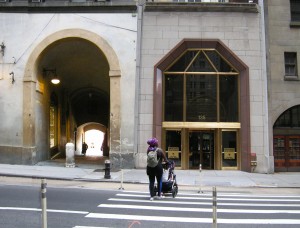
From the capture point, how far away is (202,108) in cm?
2042

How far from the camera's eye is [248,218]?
346 inches

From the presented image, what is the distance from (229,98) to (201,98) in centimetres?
156

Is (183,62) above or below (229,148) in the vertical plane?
above

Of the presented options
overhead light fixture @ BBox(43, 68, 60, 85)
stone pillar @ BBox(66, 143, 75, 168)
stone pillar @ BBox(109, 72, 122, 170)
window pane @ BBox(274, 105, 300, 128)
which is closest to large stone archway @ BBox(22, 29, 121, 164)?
stone pillar @ BBox(109, 72, 122, 170)

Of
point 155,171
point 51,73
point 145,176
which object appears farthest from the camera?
point 51,73

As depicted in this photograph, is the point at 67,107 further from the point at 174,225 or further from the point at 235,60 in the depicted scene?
the point at 174,225

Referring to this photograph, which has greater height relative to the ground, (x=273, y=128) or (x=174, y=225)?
(x=273, y=128)

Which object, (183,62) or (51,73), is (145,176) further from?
(51,73)

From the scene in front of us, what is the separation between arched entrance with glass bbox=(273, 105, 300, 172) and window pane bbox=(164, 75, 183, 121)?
221 inches

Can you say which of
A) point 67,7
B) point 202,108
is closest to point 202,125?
point 202,108

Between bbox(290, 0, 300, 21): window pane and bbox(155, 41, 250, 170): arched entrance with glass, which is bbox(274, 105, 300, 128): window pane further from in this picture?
bbox(290, 0, 300, 21): window pane

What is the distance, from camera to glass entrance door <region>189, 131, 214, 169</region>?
20344 millimetres

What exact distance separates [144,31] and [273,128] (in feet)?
29.6

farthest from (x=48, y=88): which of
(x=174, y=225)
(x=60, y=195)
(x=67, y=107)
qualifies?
(x=174, y=225)
